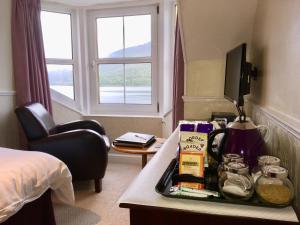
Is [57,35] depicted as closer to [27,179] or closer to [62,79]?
[62,79]

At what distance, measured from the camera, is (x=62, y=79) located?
10.9 feet

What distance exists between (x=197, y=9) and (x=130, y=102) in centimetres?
187

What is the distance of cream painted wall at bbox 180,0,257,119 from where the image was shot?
63.5 inches

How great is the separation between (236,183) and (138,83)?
106 inches

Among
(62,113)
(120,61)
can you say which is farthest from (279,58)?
(62,113)

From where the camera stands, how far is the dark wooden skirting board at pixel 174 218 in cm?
61

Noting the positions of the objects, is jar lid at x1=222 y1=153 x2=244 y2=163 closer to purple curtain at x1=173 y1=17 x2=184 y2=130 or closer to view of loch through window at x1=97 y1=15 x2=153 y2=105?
purple curtain at x1=173 y1=17 x2=184 y2=130

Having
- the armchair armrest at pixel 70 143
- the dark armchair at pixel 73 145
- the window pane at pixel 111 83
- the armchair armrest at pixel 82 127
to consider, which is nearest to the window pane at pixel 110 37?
the window pane at pixel 111 83

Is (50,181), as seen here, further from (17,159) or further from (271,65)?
(271,65)

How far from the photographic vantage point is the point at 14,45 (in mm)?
2611

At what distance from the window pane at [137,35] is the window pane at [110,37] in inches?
3.6

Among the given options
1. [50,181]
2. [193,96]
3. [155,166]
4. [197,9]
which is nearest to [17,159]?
[50,181]

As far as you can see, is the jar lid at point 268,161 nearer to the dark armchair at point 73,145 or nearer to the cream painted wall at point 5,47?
the dark armchair at point 73,145

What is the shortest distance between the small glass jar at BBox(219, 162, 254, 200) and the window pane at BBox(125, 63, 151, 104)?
259 centimetres
